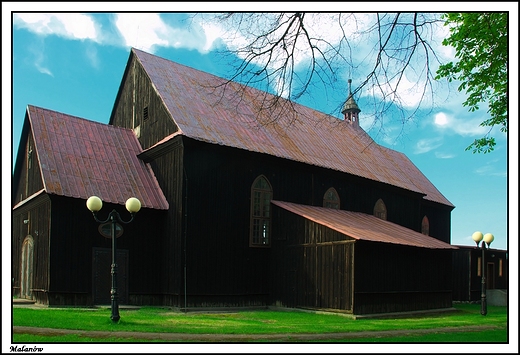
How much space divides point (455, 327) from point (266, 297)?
30.5ft

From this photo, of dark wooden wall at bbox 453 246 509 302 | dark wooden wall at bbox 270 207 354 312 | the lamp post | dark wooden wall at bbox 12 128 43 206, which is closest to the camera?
the lamp post

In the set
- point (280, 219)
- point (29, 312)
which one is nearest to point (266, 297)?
point (280, 219)

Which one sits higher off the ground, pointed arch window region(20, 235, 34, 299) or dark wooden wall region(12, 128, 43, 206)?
dark wooden wall region(12, 128, 43, 206)

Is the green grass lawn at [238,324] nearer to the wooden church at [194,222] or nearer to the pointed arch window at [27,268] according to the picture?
the wooden church at [194,222]

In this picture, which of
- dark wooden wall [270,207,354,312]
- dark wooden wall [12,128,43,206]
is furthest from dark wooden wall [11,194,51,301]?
dark wooden wall [270,207,354,312]

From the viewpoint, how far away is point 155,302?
2348 cm

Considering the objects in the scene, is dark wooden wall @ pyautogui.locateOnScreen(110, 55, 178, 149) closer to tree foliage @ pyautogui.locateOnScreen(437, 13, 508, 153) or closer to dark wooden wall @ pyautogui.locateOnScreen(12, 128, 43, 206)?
dark wooden wall @ pyautogui.locateOnScreen(12, 128, 43, 206)

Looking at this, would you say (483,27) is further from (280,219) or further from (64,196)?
(64,196)

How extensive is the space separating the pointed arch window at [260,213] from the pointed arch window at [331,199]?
434 centimetres

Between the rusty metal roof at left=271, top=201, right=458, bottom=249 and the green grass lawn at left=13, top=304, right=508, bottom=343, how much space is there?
141 inches

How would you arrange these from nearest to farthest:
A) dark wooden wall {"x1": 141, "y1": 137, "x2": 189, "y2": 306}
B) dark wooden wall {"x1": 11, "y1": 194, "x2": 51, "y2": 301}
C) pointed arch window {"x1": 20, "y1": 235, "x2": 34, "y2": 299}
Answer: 1. dark wooden wall {"x1": 11, "y1": 194, "x2": 51, "y2": 301}
2. dark wooden wall {"x1": 141, "y1": 137, "x2": 189, "y2": 306}
3. pointed arch window {"x1": 20, "y1": 235, "x2": 34, "y2": 299}

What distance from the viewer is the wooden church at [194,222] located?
22031 mm

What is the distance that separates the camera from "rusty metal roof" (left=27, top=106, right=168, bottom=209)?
22.4 meters

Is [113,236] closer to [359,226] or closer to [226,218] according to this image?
[226,218]
